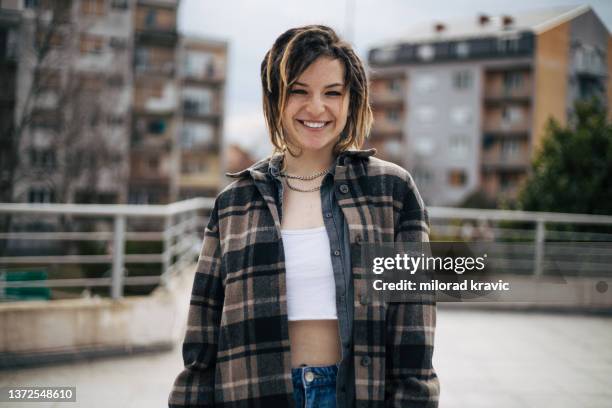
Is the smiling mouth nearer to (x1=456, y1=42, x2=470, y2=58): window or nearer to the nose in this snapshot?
the nose

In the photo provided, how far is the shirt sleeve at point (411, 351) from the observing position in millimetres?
1556

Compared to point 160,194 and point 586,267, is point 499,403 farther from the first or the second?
point 160,194

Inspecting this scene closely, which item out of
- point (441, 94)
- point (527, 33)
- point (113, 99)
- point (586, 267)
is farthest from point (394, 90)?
point (586, 267)

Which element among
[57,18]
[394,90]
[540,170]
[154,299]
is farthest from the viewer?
[394,90]

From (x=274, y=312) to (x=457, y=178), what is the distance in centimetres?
4102

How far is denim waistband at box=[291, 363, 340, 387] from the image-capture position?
165 centimetres

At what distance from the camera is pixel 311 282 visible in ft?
5.52

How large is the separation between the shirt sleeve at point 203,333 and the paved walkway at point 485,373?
209cm

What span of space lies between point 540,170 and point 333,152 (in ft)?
29.7

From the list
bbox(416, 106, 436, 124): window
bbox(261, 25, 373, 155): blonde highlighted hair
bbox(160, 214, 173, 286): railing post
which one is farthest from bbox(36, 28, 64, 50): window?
bbox(416, 106, 436, 124): window

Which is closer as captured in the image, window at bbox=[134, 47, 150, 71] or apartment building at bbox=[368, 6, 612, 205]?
window at bbox=[134, 47, 150, 71]

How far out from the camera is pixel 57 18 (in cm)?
877

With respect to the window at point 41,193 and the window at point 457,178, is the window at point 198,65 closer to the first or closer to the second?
the window at point 457,178

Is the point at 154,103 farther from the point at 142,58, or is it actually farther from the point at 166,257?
the point at 166,257
